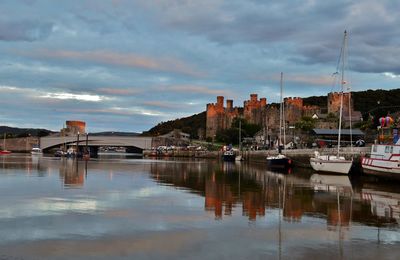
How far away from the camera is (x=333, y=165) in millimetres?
44781

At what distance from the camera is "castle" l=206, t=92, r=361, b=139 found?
14088 centimetres

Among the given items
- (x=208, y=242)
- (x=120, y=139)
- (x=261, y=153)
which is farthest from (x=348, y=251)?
(x=120, y=139)

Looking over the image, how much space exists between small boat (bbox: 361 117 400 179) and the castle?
8603cm

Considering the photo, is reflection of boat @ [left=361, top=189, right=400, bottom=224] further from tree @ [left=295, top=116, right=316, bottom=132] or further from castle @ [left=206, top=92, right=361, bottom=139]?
castle @ [left=206, top=92, right=361, bottom=139]

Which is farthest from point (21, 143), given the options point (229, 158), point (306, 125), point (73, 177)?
point (73, 177)

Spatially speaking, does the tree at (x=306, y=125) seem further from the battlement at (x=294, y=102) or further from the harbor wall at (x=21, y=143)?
the harbor wall at (x=21, y=143)

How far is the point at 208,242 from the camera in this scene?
1255cm

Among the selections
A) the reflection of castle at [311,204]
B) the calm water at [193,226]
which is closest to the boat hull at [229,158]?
the reflection of castle at [311,204]

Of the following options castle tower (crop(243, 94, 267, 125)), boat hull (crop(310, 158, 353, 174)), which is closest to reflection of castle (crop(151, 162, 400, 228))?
boat hull (crop(310, 158, 353, 174))

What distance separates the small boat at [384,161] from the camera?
3483 cm

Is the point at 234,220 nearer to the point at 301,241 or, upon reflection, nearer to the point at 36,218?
the point at 301,241

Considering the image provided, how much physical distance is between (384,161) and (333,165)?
28.2 feet

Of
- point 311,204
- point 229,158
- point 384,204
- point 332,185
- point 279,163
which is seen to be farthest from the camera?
point 229,158

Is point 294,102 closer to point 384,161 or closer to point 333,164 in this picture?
point 333,164
